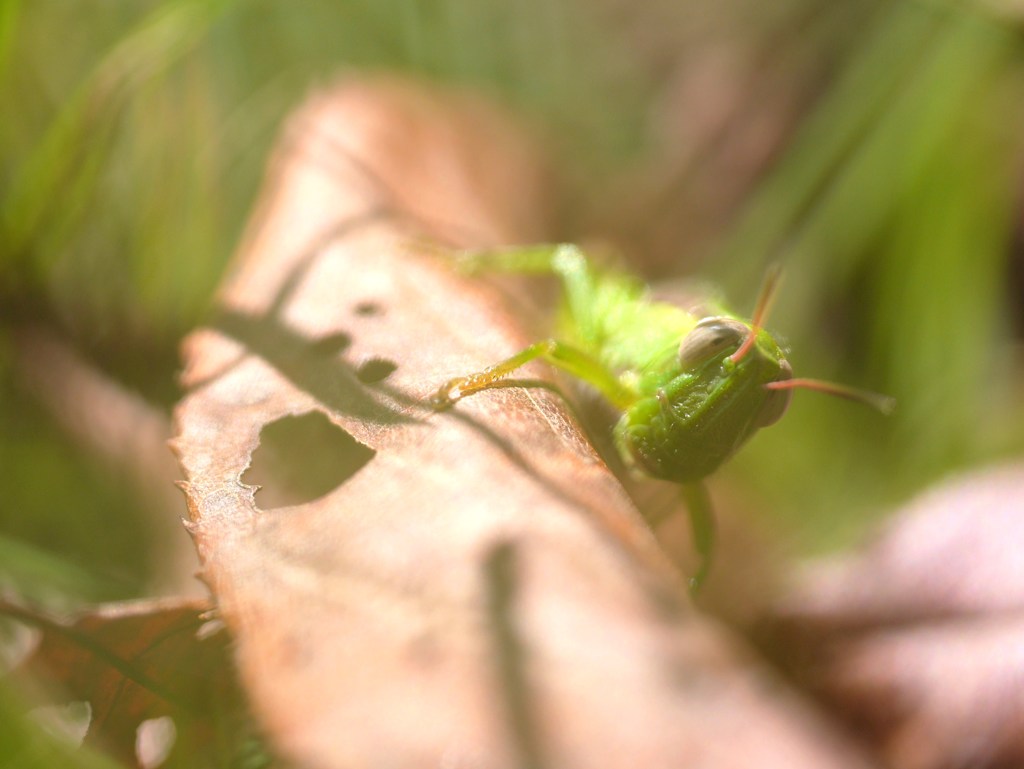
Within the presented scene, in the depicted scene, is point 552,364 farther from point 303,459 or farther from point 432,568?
point 432,568

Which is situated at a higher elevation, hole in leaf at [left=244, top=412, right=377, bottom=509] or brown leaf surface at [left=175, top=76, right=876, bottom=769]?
brown leaf surface at [left=175, top=76, right=876, bottom=769]

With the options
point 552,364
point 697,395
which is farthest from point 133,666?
point 697,395

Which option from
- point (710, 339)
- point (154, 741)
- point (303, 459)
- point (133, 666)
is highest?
point (710, 339)

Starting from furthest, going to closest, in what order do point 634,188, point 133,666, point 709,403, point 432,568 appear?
point 634,188, point 709,403, point 133,666, point 432,568

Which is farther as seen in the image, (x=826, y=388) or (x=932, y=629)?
(x=932, y=629)

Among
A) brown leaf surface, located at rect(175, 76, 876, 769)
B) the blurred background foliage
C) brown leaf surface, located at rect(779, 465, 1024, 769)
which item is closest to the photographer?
brown leaf surface, located at rect(175, 76, 876, 769)

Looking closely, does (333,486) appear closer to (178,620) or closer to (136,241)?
(178,620)

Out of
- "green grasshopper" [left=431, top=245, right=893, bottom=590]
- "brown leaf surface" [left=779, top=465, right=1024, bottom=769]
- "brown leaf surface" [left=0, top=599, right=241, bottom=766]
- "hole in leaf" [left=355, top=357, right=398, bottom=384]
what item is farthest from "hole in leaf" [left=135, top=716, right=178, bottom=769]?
"brown leaf surface" [left=779, top=465, right=1024, bottom=769]

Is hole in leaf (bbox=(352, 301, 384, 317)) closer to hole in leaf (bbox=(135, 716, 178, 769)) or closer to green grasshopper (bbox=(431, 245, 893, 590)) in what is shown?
green grasshopper (bbox=(431, 245, 893, 590))
